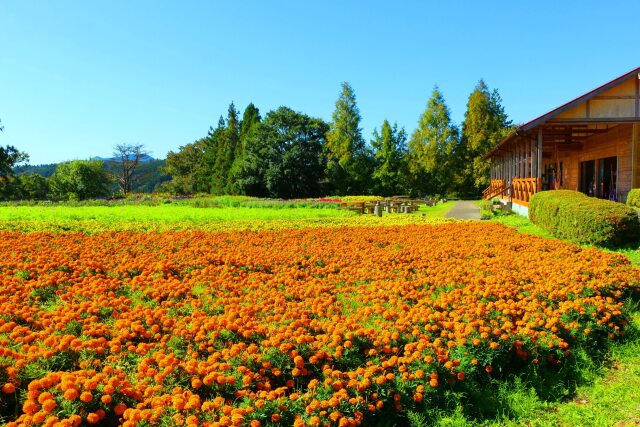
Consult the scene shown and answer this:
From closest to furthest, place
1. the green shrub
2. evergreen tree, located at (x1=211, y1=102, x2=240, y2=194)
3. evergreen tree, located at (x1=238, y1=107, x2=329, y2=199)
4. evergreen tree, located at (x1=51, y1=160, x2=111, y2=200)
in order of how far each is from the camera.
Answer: the green shrub → evergreen tree, located at (x1=238, y1=107, x2=329, y2=199) → evergreen tree, located at (x1=211, y1=102, x2=240, y2=194) → evergreen tree, located at (x1=51, y1=160, x2=111, y2=200)

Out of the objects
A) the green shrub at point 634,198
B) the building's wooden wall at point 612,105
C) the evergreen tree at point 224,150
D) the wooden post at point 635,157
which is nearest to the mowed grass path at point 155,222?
the green shrub at point 634,198

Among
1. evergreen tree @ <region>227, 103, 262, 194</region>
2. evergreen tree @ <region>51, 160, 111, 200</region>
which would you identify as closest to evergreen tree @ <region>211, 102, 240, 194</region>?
evergreen tree @ <region>227, 103, 262, 194</region>

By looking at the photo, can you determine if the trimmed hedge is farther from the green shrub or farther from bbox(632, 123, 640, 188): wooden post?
bbox(632, 123, 640, 188): wooden post

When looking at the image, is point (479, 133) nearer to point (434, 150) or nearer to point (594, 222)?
point (434, 150)

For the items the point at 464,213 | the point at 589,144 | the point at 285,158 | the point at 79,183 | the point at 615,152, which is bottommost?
the point at 464,213

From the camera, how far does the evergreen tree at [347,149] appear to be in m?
43.0

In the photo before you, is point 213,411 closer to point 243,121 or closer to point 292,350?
point 292,350

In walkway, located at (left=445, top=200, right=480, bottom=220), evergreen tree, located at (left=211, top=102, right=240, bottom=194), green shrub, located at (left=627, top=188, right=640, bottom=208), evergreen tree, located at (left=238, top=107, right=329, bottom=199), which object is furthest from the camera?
evergreen tree, located at (left=211, top=102, right=240, bottom=194)

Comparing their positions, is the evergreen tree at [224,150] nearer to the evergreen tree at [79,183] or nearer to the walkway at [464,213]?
the evergreen tree at [79,183]

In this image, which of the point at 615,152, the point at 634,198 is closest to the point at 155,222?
the point at 634,198

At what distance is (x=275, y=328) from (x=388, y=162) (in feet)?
132

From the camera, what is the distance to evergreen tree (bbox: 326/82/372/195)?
43000mm

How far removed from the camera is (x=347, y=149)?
43.1 metres

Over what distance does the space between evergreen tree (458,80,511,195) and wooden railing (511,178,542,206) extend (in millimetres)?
21574
